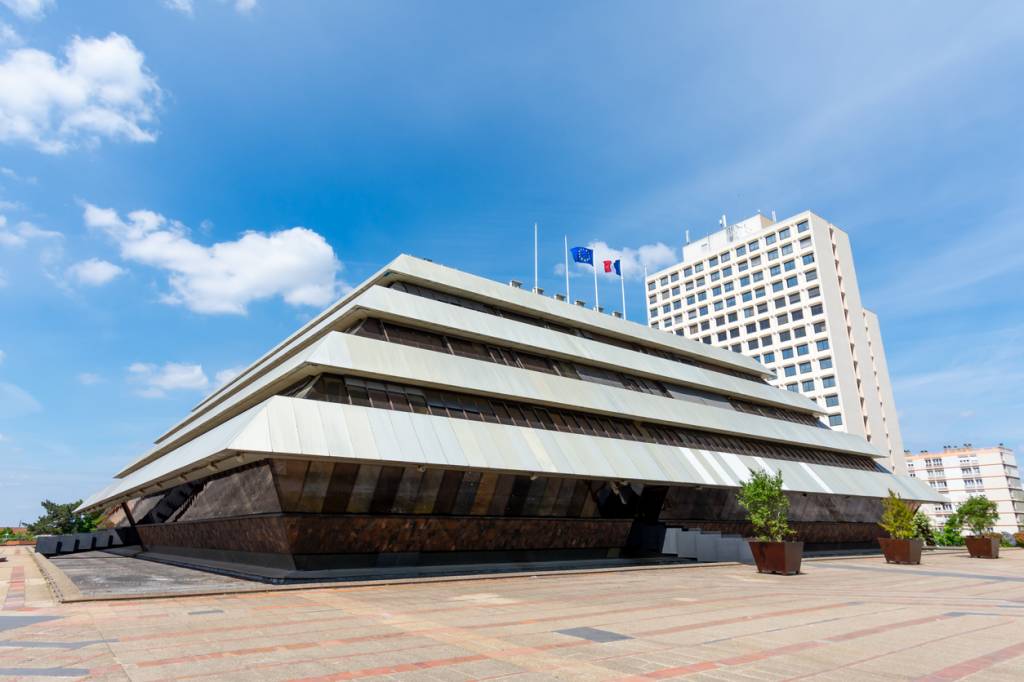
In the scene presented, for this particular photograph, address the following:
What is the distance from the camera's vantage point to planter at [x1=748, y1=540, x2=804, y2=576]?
22969 mm

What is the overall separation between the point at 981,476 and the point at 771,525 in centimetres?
17450

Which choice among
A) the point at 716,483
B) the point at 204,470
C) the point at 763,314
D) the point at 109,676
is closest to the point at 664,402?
the point at 716,483

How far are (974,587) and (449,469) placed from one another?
1803cm

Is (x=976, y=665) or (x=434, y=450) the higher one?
(x=434, y=450)

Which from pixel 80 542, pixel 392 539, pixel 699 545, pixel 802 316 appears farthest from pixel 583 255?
pixel 802 316

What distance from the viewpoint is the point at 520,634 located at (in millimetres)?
10062

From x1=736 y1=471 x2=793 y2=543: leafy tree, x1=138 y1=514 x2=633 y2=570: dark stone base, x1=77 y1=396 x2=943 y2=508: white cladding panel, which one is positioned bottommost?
x1=138 y1=514 x2=633 y2=570: dark stone base

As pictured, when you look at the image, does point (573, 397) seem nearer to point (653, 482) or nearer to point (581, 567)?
point (653, 482)

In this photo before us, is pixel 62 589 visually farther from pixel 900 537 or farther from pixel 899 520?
pixel 900 537

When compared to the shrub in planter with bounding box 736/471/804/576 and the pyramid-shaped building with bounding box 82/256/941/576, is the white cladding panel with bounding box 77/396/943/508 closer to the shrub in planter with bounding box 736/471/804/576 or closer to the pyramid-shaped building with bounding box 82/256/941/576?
the pyramid-shaped building with bounding box 82/256/941/576

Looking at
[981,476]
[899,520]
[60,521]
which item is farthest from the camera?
[981,476]

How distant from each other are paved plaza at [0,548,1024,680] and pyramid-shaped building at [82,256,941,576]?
182 inches

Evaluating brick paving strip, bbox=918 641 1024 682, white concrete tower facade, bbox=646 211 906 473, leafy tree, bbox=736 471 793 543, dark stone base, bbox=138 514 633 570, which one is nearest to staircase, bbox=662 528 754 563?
dark stone base, bbox=138 514 633 570

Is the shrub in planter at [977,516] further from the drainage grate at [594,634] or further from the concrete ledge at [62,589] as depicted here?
the concrete ledge at [62,589]
